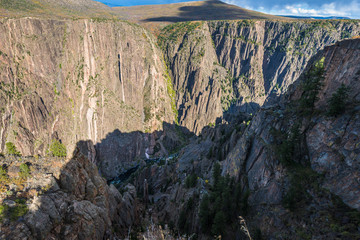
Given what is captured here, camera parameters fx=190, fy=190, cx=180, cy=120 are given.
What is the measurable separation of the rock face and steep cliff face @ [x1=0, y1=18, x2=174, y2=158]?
219 feet

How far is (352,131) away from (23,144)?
3762 inches

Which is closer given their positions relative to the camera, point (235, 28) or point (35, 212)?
point (35, 212)

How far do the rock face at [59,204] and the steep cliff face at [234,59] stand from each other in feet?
344

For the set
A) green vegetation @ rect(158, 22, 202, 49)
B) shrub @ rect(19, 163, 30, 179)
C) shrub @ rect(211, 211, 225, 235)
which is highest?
green vegetation @ rect(158, 22, 202, 49)

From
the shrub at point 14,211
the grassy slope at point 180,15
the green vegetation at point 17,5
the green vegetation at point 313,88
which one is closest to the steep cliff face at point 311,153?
the green vegetation at point 313,88

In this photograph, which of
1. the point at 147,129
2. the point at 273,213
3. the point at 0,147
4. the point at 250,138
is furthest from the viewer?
the point at 147,129

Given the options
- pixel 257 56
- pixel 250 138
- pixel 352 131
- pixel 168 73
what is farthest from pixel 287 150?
pixel 257 56

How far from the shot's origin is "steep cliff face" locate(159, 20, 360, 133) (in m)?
129

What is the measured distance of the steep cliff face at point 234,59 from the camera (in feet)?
422

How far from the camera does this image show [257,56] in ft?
465

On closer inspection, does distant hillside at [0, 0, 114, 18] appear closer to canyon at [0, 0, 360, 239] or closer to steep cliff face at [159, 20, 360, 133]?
canyon at [0, 0, 360, 239]

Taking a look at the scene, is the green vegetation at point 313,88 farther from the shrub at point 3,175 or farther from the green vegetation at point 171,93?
the green vegetation at point 171,93

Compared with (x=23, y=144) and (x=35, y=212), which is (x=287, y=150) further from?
(x=23, y=144)

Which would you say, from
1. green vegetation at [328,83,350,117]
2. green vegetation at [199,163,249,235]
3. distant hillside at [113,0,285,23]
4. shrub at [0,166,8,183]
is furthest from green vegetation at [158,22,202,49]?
shrub at [0,166,8,183]
